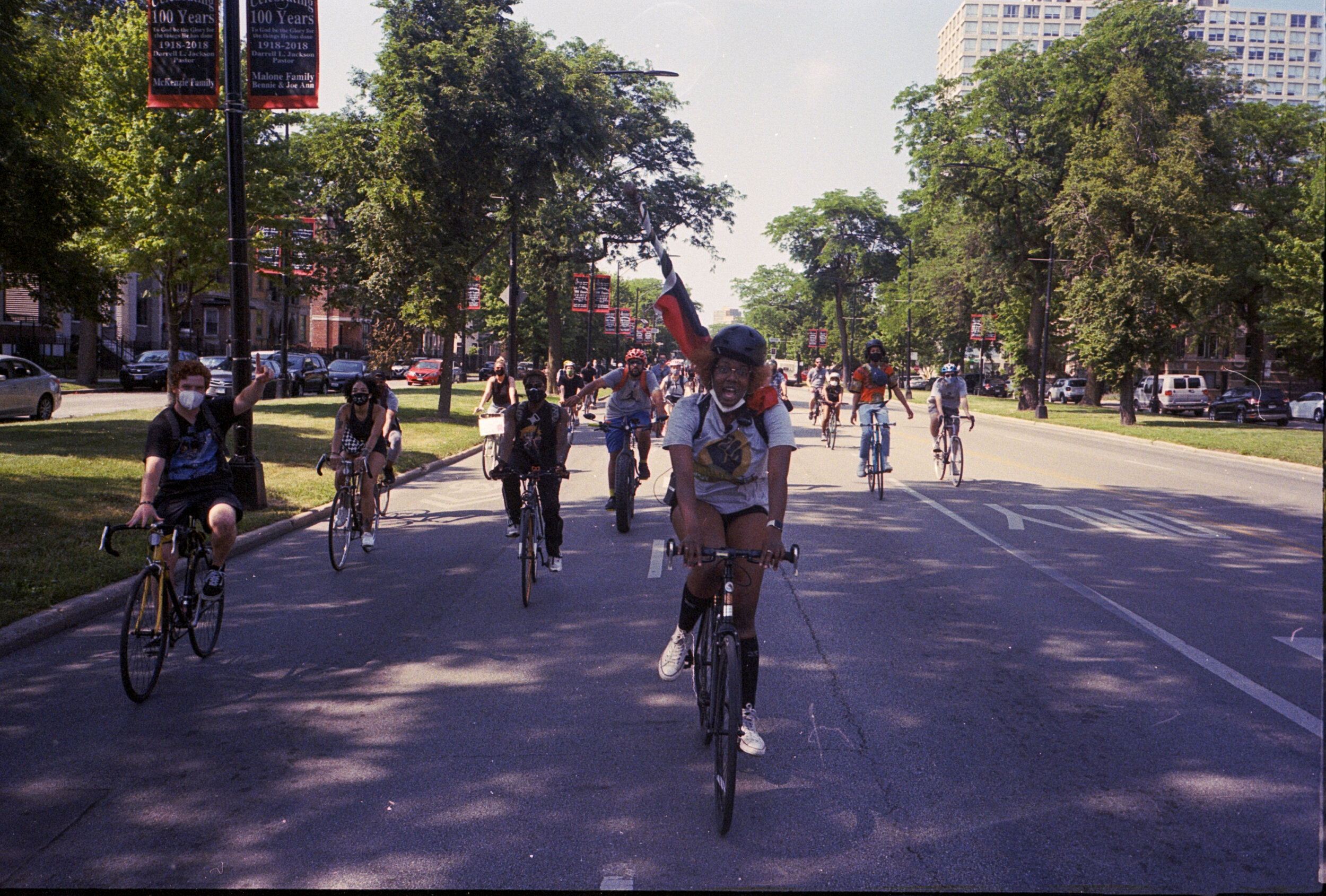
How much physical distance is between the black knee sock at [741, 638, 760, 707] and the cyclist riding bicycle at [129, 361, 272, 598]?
3.37 meters

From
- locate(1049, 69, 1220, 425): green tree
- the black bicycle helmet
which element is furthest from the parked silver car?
locate(1049, 69, 1220, 425): green tree

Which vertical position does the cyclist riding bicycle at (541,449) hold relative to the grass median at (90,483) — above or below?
above

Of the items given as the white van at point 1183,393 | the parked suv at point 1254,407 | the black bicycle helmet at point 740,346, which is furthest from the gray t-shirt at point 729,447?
the white van at point 1183,393

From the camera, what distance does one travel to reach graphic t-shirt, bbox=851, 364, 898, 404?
48.9 feet

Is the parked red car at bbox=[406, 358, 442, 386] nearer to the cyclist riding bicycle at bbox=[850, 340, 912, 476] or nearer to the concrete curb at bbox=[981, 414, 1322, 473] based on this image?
the concrete curb at bbox=[981, 414, 1322, 473]

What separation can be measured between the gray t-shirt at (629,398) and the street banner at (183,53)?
553cm

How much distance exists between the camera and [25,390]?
79.3 ft

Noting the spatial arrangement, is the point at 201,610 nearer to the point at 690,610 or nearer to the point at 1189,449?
the point at 690,610

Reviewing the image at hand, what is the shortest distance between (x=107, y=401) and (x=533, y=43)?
Answer: 17434mm

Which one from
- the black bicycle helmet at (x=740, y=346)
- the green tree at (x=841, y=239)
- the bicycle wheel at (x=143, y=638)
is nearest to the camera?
the black bicycle helmet at (x=740, y=346)

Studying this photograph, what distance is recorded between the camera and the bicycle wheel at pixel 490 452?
52.1ft

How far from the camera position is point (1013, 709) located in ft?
17.7

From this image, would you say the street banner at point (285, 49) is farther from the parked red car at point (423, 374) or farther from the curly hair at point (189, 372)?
the parked red car at point (423, 374)

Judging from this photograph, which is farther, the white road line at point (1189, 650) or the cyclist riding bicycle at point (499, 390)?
the cyclist riding bicycle at point (499, 390)
